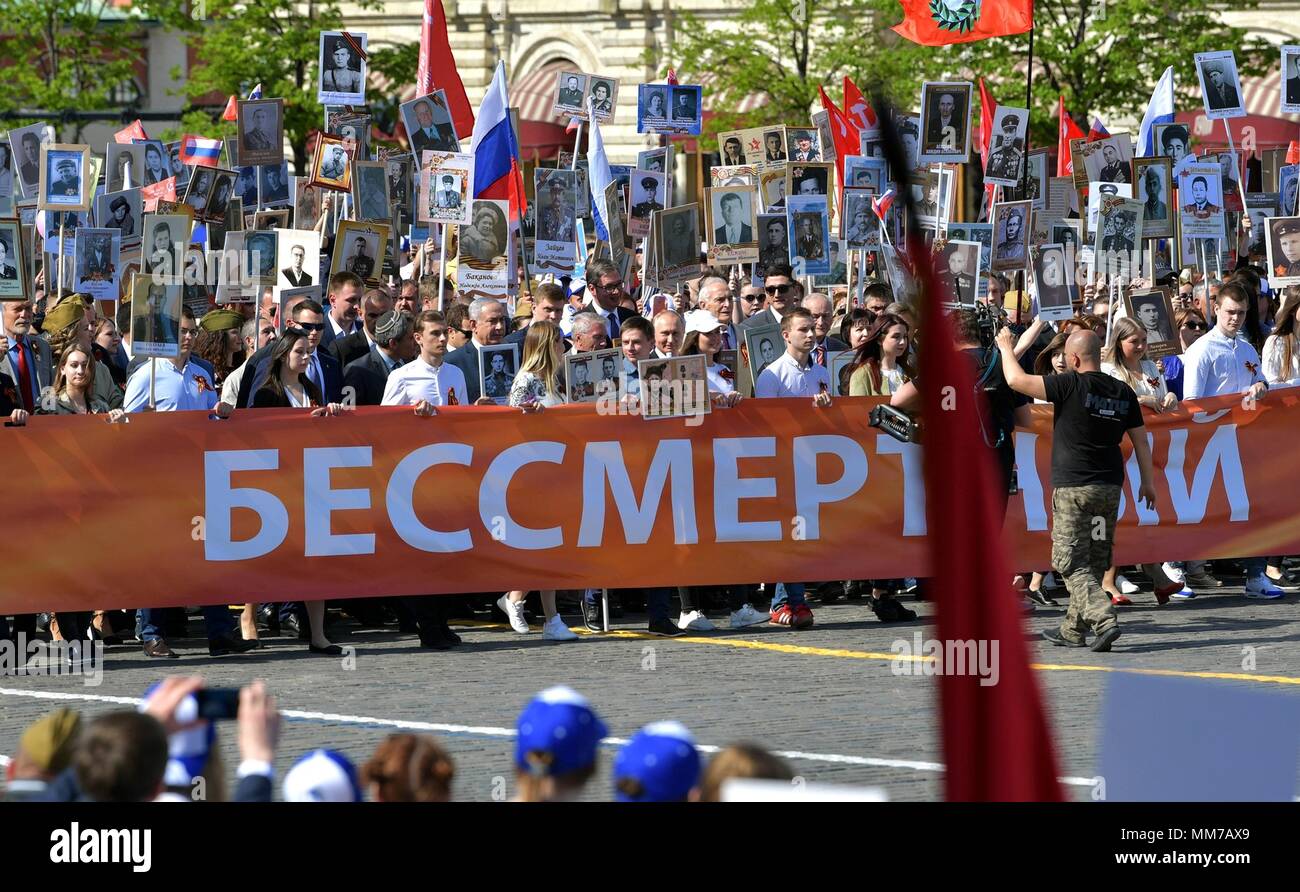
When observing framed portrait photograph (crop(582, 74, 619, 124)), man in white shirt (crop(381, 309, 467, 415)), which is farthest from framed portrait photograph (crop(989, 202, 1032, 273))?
man in white shirt (crop(381, 309, 467, 415))

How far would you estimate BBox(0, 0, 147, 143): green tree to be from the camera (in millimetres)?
44750

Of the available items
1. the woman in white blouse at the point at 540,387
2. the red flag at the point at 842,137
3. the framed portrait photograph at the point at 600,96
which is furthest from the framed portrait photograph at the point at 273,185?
the woman in white blouse at the point at 540,387

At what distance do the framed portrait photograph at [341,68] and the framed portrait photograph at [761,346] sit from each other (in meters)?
6.21

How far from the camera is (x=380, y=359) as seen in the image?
12.2 meters

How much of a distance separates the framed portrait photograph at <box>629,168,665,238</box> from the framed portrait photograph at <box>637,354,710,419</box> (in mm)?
6041

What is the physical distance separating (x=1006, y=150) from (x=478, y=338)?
21.9 feet

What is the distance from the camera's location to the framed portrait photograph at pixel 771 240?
52.9 ft

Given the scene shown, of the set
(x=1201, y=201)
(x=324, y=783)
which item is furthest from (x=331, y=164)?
(x=324, y=783)

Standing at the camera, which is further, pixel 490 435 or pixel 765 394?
pixel 765 394

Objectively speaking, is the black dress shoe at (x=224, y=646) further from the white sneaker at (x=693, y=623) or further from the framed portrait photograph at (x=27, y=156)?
the framed portrait photograph at (x=27, y=156)
